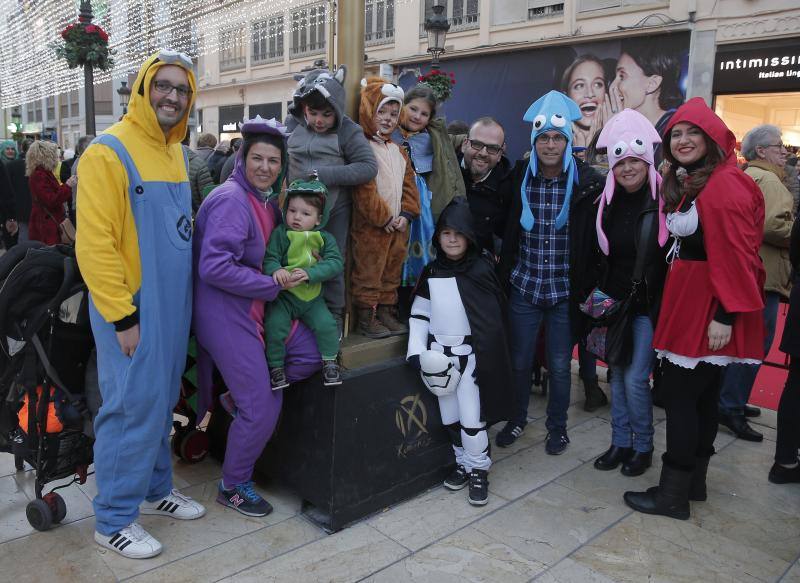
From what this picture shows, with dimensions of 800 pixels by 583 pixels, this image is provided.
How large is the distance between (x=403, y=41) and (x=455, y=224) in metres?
15.5

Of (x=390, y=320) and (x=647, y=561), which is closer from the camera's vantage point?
(x=647, y=561)

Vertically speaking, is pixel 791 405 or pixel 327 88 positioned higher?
pixel 327 88

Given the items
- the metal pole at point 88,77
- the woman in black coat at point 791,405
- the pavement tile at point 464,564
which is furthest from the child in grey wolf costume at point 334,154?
the metal pole at point 88,77

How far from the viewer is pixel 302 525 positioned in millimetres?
2953

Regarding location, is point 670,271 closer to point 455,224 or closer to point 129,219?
point 455,224

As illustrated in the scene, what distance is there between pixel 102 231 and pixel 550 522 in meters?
2.43

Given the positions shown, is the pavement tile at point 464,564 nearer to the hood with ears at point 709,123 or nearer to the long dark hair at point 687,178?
the long dark hair at point 687,178

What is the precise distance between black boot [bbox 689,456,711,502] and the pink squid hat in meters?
1.18

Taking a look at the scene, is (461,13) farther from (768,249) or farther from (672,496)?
(672,496)

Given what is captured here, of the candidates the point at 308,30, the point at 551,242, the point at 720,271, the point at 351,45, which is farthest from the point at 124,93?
the point at 720,271

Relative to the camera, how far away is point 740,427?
4.21 metres

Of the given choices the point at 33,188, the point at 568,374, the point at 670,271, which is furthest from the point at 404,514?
the point at 33,188

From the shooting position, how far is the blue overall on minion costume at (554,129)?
349 centimetres

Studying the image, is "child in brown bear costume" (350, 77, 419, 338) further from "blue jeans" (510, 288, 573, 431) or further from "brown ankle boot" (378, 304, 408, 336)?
"blue jeans" (510, 288, 573, 431)
